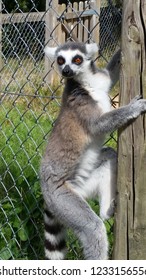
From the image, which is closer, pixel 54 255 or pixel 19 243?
pixel 54 255

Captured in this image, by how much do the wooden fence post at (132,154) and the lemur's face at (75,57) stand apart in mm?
631

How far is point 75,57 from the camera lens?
2.65 metres

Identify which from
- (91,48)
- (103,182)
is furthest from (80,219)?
(91,48)

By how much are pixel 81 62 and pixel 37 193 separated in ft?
3.53

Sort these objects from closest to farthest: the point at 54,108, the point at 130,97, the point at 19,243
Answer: the point at 130,97 < the point at 19,243 < the point at 54,108

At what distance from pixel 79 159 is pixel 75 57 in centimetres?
55

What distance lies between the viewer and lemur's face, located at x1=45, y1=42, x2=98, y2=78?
2641 millimetres

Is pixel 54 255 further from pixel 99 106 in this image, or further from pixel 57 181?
pixel 99 106

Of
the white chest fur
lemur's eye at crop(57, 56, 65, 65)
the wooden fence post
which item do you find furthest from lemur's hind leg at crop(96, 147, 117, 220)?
lemur's eye at crop(57, 56, 65, 65)

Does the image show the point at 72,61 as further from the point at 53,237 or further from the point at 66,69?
the point at 53,237
